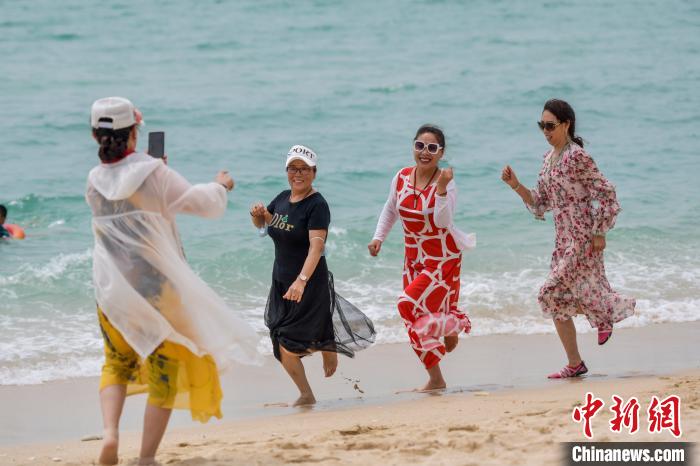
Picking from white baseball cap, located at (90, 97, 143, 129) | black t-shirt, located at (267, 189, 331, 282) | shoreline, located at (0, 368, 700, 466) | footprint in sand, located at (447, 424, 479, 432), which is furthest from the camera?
black t-shirt, located at (267, 189, 331, 282)

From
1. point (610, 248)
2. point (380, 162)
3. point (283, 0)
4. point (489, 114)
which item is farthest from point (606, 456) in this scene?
point (283, 0)

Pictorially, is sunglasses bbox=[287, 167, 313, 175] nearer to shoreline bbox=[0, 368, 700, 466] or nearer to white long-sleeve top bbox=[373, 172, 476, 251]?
white long-sleeve top bbox=[373, 172, 476, 251]

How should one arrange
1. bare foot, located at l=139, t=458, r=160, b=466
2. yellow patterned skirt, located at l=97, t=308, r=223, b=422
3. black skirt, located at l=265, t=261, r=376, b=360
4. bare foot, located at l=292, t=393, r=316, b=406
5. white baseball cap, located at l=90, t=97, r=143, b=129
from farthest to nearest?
bare foot, located at l=292, t=393, r=316, b=406
black skirt, located at l=265, t=261, r=376, b=360
bare foot, located at l=139, t=458, r=160, b=466
yellow patterned skirt, located at l=97, t=308, r=223, b=422
white baseball cap, located at l=90, t=97, r=143, b=129

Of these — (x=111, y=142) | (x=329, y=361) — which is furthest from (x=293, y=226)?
(x=111, y=142)

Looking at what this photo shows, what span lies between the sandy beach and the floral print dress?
0.47 metres

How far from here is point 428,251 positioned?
6.72 meters

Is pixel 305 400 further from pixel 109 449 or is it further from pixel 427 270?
pixel 109 449

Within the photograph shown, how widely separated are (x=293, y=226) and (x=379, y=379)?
1.64 metres

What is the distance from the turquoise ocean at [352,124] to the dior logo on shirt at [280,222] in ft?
7.21

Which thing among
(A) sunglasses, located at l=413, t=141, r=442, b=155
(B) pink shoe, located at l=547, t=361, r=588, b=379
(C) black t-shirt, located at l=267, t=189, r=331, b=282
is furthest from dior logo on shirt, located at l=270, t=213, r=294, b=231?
(B) pink shoe, located at l=547, t=361, r=588, b=379

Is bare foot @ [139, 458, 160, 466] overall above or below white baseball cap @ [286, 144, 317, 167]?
below

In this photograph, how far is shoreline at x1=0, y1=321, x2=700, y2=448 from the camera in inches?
256

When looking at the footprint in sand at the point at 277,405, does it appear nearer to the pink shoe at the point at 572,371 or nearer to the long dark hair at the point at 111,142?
the pink shoe at the point at 572,371

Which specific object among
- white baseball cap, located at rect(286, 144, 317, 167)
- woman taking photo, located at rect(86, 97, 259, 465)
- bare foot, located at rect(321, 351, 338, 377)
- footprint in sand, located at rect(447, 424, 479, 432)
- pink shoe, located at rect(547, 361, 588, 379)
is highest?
white baseball cap, located at rect(286, 144, 317, 167)
